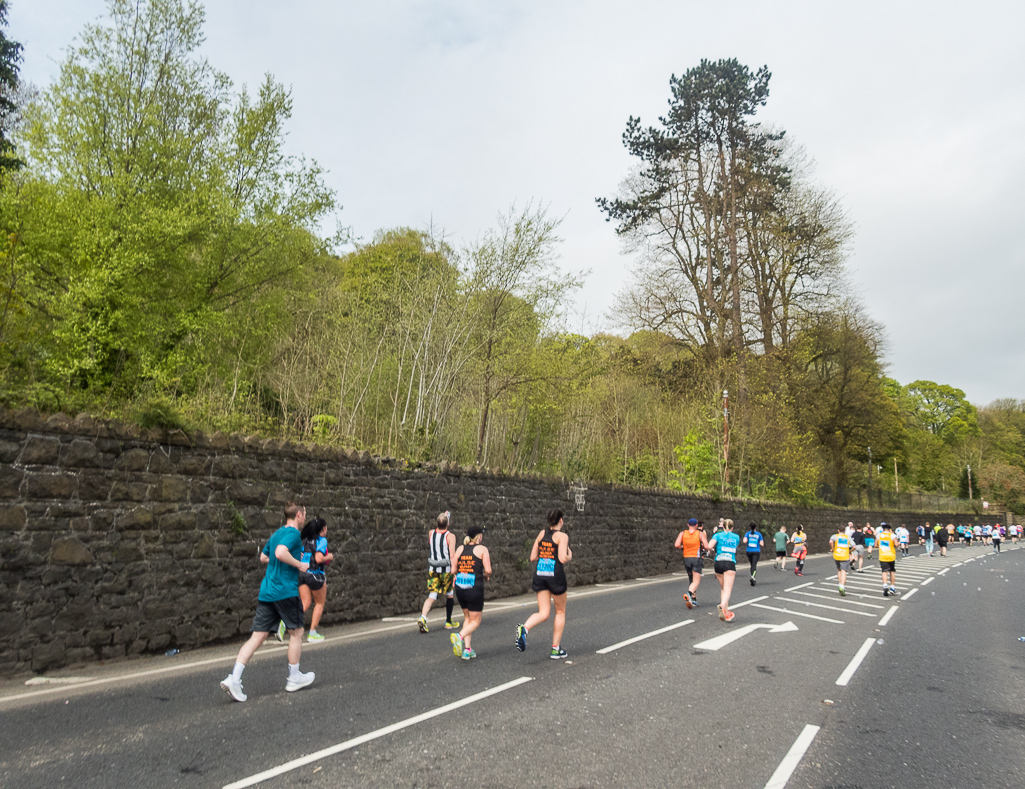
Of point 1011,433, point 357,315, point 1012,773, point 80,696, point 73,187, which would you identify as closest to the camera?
point 1012,773

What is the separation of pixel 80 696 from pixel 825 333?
120 feet

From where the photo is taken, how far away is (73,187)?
30.4 feet

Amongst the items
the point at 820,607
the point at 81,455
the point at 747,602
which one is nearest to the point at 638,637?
the point at 747,602

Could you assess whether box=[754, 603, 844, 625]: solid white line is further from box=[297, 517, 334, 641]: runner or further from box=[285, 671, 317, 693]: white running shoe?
box=[285, 671, 317, 693]: white running shoe

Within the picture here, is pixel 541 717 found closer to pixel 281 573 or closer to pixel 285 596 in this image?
pixel 285 596

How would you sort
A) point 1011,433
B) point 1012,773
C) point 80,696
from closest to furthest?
point 1012,773, point 80,696, point 1011,433

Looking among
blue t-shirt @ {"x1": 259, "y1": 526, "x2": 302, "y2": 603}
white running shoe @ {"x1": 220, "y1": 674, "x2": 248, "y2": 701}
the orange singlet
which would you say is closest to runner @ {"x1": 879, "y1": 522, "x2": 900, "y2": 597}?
the orange singlet

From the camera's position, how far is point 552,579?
309 inches

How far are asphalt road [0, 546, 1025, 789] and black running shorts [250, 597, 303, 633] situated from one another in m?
0.60

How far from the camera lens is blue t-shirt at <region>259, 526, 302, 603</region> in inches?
238

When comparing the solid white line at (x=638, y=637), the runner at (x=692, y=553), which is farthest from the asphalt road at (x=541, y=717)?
the runner at (x=692, y=553)

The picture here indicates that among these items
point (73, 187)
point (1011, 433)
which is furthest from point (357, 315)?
point (1011, 433)

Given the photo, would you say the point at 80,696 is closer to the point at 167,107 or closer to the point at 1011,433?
the point at 167,107

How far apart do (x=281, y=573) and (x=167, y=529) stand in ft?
8.73
